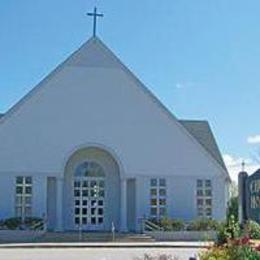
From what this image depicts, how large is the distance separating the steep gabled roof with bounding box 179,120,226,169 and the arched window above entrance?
714 cm

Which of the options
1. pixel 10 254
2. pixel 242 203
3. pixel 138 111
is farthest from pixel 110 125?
pixel 242 203

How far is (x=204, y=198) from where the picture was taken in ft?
138

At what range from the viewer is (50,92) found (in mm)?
41156

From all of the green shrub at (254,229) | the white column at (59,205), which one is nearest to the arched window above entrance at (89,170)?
the white column at (59,205)

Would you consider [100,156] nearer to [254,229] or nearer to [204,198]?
[204,198]

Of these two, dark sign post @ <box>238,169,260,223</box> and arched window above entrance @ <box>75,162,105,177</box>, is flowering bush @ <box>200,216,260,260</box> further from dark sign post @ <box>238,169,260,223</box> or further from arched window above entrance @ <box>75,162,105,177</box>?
arched window above entrance @ <box>75,162,105,177</box>

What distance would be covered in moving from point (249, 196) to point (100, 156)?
26205 millimetres

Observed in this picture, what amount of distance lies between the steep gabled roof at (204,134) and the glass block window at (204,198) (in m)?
2.92

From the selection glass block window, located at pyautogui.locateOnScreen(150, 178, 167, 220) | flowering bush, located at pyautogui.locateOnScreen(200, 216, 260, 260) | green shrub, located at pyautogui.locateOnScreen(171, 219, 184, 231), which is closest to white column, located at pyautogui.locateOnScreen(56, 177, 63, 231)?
glass block window, located at pyautogui.locateOnScreen(150, 178, 167, 220)

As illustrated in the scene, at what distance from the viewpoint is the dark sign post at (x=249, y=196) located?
1547 cm

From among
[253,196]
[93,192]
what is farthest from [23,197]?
[253,196]

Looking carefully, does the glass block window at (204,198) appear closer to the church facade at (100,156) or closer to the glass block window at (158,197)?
the church facade at (100,156)

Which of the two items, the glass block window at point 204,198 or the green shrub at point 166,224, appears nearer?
the green shrub at point 166,224

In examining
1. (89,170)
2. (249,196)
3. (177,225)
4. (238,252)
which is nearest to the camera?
(238,252)
